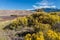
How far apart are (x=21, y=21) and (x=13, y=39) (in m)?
10.9

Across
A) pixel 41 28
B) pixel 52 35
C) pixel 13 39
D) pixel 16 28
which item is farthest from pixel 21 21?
pixel 52 35

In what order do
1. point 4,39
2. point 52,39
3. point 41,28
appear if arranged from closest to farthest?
point 52,39, point 4,39, point 41,28

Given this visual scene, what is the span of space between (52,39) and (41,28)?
600 cm

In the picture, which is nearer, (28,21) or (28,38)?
(28,38)

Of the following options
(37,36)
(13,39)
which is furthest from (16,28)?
(37,36)

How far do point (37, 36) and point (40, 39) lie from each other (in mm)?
417

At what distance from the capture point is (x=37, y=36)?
1736cm

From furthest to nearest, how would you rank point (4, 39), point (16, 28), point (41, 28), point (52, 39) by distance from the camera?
point (16, 28) → point (41, 28) → point (4, 39) → point (52, 39)

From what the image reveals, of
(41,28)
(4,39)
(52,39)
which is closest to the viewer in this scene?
(52,39)

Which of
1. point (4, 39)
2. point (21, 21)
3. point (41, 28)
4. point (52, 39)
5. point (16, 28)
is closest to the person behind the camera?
point (52, 39)

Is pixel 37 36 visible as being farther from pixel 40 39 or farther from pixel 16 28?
pixel 16 28

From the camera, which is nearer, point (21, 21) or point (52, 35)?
point (52, 35)

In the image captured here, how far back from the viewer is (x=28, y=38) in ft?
58.2

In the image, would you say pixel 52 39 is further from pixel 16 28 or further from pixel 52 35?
pixel 16 28
